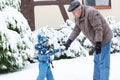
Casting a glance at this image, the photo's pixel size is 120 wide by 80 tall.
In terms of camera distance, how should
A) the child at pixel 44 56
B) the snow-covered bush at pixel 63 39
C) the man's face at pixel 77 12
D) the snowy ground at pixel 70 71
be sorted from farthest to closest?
the snow-covered bush at pixel 63 39 → the snowy ground at pixel 70 71 → the child at pixel 44 56 → the man's face at pixel 77 12

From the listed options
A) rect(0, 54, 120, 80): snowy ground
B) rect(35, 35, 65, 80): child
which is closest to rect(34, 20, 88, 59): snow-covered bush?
rect(0, 54, 120, 80): snowy ground

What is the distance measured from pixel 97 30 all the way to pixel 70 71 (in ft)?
6.71

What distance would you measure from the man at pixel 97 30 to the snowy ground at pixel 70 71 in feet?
2.90

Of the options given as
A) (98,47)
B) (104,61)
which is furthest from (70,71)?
(98,47)

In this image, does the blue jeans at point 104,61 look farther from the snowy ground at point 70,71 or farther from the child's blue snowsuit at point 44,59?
the snowy ground at point 70,71

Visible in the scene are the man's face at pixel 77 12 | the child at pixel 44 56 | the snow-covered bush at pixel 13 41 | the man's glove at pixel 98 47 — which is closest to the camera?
the man's glove at pixel 98 47

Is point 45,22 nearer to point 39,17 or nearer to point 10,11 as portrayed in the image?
point 39,17

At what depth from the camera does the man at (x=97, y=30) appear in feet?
24.2

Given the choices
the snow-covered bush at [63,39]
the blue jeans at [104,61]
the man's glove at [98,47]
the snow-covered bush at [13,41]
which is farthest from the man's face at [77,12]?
the snow-covered bush at [63,39]

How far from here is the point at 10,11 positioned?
32.4 feet

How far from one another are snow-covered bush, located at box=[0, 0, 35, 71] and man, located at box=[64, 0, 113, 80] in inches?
81.5

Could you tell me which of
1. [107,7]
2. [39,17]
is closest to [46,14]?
[39,17]

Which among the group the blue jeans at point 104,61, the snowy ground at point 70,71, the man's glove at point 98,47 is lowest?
the snowy ground at point 70,71

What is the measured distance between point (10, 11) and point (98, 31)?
10.0 feet
